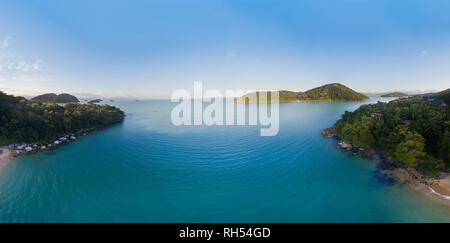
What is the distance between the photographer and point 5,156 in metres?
14.4

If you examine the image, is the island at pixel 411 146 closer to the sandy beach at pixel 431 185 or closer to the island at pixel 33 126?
the sandy beach at pixel 431 185

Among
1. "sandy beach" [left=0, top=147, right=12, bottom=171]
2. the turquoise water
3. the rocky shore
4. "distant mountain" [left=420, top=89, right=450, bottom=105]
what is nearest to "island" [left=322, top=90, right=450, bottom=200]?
the turquoise water

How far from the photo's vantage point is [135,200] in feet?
27.0

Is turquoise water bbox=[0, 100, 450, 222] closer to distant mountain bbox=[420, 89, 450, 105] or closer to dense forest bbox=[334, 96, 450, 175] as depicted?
dense forest bbox=[334, 96, 450, 175]

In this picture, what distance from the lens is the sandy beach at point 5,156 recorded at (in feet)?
43.0

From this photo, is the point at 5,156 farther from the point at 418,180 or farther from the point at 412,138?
the point at 412,138

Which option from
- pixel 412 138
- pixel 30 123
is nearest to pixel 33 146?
pixel 30 123

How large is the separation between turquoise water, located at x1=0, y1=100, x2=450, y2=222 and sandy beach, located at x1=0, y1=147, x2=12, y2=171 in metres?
0.62

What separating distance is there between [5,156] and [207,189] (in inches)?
901

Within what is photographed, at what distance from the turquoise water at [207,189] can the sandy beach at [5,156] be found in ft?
2.05

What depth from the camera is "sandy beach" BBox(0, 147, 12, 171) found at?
43.0 feet

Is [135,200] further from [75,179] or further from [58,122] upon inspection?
[58,122]
